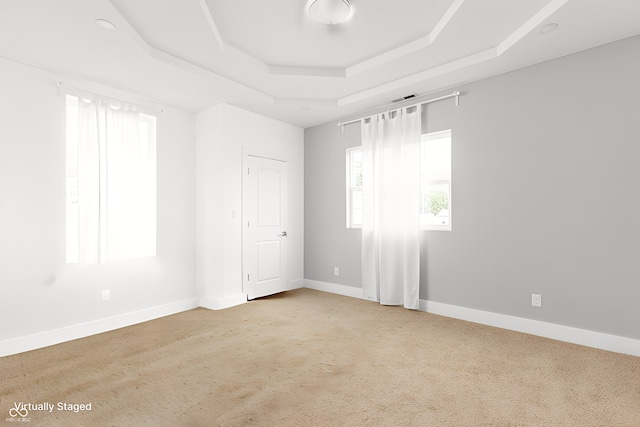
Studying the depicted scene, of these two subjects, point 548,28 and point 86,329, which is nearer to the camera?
point 548,28

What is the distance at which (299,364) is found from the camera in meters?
2.64

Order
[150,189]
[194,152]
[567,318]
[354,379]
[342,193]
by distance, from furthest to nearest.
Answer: [342,193], [194,152], [150,189], [567,318], [354,379]

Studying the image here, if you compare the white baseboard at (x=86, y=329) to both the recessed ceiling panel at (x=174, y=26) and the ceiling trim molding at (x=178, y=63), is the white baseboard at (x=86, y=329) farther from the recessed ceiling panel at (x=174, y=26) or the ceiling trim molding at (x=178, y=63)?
the recessed ceiling panel at (x=174, y=26)

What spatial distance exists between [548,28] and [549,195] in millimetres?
1534

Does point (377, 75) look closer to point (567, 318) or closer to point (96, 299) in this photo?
point (567, 318)

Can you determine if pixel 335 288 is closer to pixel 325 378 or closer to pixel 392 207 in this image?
pixel 392 207

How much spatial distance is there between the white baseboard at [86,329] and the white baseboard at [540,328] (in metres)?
3.30

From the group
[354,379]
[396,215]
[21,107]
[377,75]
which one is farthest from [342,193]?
[21,107]

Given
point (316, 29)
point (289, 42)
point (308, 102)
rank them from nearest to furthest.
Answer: point (316, 29) → point (289, 42) → point (308, 102)

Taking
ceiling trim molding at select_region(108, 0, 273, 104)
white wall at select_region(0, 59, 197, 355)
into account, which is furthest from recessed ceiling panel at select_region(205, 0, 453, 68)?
white wall at select_region(0, 59, 197, 355)

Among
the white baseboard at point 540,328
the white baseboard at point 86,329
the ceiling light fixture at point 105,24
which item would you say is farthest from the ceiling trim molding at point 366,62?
the white baseboard at point 86,329

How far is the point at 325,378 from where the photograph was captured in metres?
2.41

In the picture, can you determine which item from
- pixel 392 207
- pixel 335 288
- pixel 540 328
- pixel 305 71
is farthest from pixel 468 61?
pixel 335 288

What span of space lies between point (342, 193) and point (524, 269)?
2.65 metres
